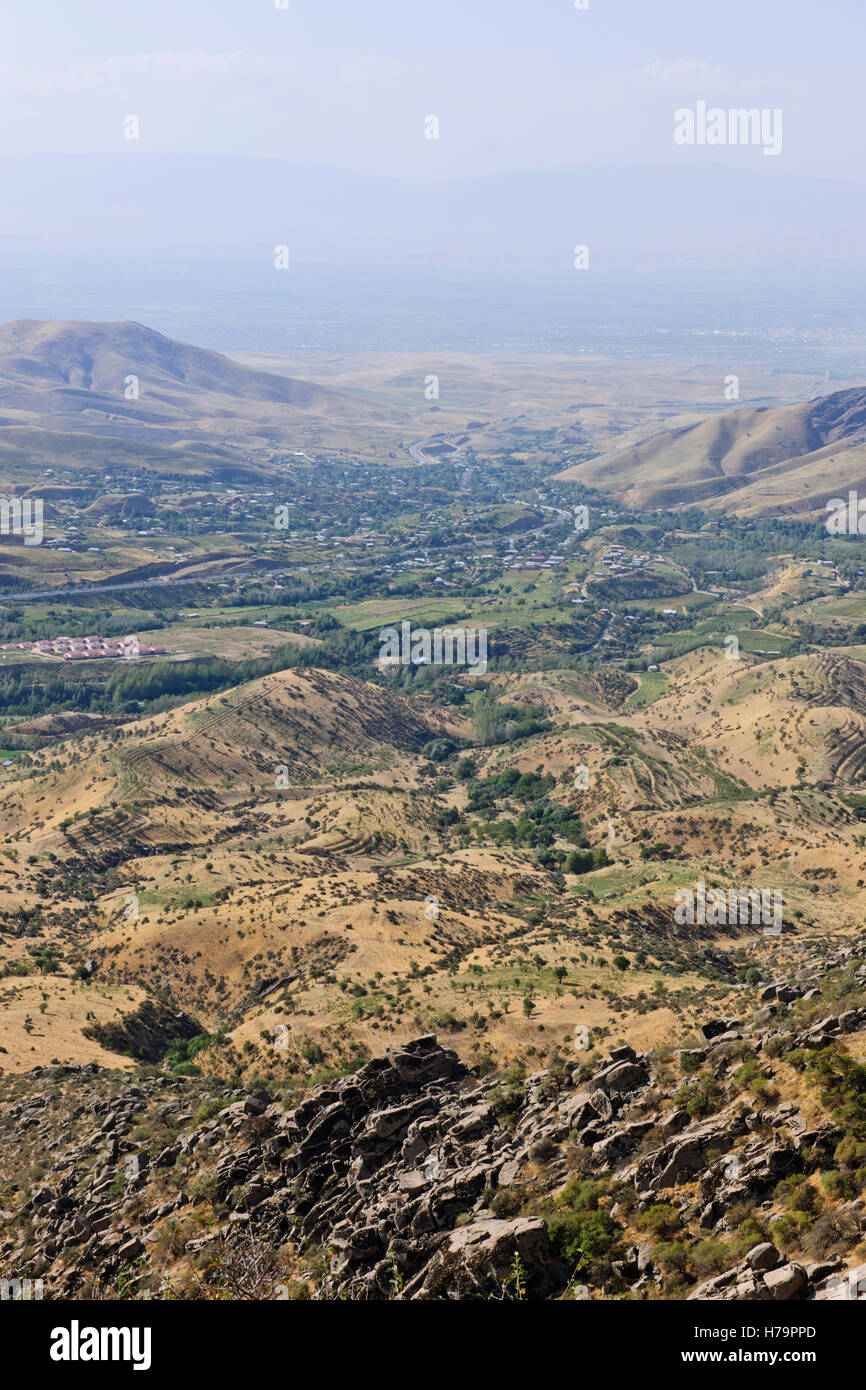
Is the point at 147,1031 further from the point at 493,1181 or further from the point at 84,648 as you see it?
the point at 84,648

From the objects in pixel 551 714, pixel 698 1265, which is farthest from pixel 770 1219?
pixel 551 714

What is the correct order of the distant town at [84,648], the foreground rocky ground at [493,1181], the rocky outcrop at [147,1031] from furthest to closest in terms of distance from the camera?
the distant town at [84,648], the rocky outcrop at [147,1031], the foreground rocky ground at [493,1181]

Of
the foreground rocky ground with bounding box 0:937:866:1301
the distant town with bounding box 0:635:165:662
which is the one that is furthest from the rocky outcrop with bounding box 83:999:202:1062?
the distant town with bounding box 0:635:165:662

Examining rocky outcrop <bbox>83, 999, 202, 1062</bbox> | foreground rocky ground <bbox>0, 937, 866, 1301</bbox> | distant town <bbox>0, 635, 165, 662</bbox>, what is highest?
distant town <bbox>0, 635, 165, 662</bbox>

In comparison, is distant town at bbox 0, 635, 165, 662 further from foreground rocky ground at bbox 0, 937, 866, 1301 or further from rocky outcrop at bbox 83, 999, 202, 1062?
foreground rocky ground at bbox 0, 937, 866, 1301

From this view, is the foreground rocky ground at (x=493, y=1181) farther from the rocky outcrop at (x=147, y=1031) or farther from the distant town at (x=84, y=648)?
the distant town at (x=84, y=648)

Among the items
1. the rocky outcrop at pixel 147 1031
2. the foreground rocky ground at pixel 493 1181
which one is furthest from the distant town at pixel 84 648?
the foreground rocky ground at pixel 493 1181

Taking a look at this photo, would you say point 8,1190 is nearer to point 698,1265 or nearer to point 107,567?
point 698,1265

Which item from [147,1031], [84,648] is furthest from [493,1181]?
[84,648]
